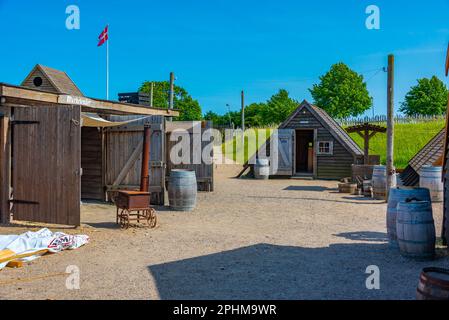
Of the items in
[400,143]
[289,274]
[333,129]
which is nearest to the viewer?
[289,274]

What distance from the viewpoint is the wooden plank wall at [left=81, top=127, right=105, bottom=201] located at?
11.7 m

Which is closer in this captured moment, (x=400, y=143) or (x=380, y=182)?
(x=380, y=182)

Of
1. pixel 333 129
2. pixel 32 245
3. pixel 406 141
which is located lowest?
pixel 32 245

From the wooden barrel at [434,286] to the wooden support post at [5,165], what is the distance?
7.84 m

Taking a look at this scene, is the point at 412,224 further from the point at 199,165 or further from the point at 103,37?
the point at 103,37

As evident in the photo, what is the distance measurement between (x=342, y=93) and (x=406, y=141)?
1013 inches

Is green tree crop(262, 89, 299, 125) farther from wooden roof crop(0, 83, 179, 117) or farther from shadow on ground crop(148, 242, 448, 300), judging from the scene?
shadow on ground crop(148, 242, 448, 300)

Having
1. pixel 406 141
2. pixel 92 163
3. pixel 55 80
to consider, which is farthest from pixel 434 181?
pixel 55 80

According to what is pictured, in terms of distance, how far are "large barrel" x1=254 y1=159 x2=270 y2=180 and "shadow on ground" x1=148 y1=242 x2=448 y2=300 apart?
516 inches

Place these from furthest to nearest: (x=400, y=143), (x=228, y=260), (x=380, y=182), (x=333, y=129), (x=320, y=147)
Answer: (x=400, y=143)
(x=320, y=147)
(x=333, y=129)
(x=380, y=182)
(x=228, y=260)

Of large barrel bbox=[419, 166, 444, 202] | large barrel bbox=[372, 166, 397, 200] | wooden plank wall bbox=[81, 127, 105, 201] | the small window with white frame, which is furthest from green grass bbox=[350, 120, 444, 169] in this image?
wooden plank wall bbox=[81, 127, 105, 201]

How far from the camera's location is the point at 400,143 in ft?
90.9

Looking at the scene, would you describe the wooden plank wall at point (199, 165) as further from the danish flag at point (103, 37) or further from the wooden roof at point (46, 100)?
the danish flag at point (103, 37)

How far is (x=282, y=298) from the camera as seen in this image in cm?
430
